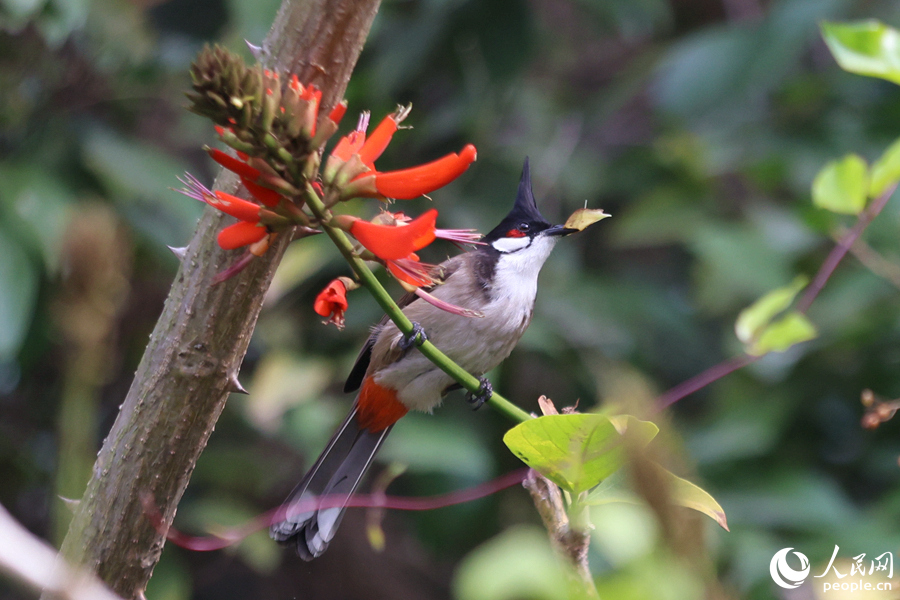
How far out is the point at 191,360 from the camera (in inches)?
42.6

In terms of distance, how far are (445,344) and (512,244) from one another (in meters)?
0.33

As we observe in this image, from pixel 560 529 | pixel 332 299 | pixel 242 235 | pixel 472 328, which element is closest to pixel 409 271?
pixel 332 299

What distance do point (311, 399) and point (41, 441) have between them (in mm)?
1251

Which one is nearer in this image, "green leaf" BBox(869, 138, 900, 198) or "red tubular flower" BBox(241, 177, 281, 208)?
"red tubular flower" BBox(241, 177, 281, 208)

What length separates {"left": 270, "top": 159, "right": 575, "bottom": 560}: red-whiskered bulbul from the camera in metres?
1.95

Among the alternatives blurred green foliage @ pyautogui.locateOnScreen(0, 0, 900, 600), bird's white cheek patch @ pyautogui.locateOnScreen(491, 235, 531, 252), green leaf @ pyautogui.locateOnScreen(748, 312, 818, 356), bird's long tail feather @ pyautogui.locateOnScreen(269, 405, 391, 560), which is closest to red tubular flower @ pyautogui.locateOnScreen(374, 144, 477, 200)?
green leaf @ pyautogui.locateOnScreen(748, 312, 818, 356)

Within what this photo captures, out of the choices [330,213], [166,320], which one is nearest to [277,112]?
[330,213]

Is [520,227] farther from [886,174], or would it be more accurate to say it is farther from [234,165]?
[234,165]

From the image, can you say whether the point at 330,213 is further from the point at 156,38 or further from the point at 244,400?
the point at 156,38

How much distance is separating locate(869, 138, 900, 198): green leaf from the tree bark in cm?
78

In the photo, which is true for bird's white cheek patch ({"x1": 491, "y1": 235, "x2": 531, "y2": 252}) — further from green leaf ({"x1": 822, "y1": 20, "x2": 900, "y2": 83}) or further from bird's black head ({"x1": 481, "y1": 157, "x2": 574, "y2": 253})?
green leaf ({"x1": 822, "y1": 20, "x2": 900, "y2": 83})

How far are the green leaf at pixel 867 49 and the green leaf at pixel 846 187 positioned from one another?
0.14 m

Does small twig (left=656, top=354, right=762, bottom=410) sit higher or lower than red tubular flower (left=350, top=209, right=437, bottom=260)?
lower

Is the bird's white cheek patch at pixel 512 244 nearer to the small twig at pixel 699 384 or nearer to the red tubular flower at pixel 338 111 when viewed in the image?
the small twig at pixel 699 384
